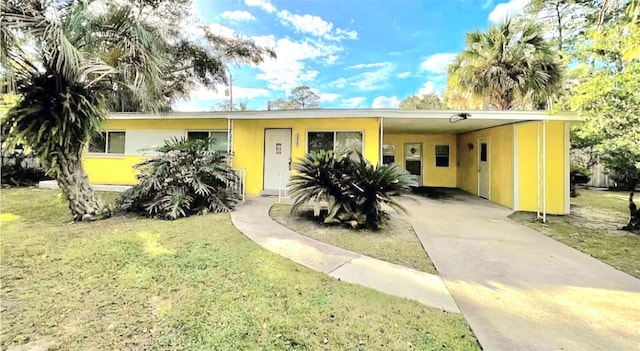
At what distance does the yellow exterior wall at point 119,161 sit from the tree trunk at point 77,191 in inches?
159

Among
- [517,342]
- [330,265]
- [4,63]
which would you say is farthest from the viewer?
[4,63]

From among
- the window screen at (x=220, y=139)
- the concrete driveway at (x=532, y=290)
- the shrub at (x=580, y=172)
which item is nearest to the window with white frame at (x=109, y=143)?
the window screen at (x=220, y=139)

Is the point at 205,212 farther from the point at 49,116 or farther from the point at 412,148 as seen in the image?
the point at 412,148

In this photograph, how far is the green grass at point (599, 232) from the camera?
4.64m

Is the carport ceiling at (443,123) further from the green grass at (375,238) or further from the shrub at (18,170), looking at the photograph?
the shrub at (18,170)

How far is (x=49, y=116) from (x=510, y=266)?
26.0 ft

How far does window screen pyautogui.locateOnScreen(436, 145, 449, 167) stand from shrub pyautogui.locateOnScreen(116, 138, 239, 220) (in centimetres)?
923

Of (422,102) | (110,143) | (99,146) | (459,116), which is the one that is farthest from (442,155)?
(422,102)

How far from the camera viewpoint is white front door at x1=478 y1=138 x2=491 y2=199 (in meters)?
9.98

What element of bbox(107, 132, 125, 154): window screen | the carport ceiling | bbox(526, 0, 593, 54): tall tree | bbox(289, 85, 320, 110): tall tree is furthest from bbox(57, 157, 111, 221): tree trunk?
bbox(289, 85, 320, 110): tall tree

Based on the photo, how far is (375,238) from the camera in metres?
5.27

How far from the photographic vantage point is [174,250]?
4352 millimetres

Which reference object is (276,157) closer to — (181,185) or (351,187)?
(181,185)

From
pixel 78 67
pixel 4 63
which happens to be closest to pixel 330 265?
pixel 78 67
